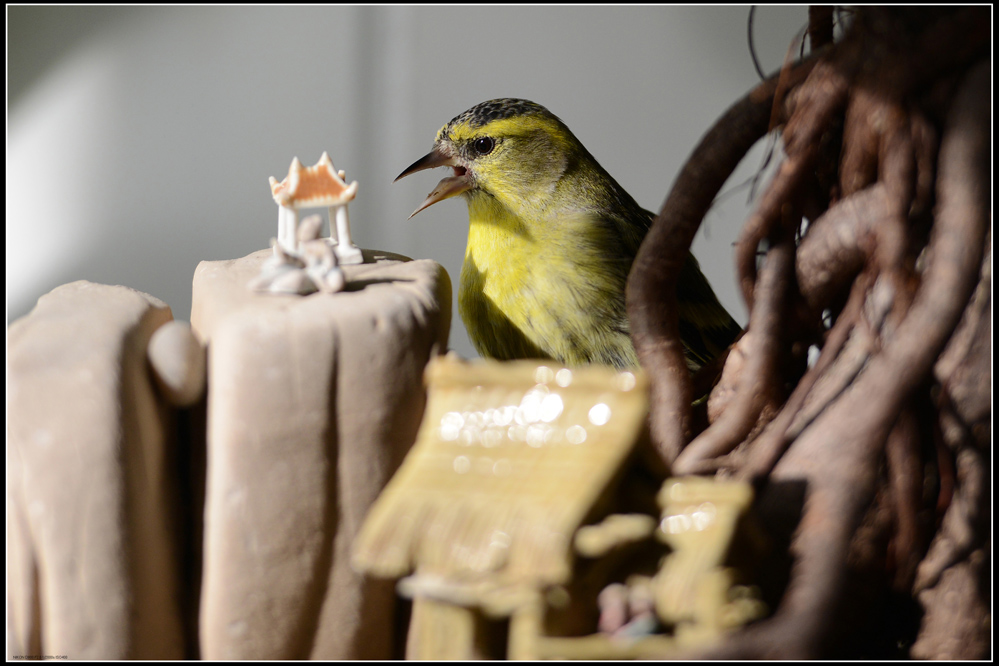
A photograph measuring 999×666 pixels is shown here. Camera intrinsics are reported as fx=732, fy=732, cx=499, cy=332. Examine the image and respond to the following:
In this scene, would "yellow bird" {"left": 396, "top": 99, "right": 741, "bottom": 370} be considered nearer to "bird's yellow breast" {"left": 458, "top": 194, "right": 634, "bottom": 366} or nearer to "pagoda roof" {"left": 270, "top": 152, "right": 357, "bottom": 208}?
"bird's yellow breast" {"left": 458, "top": 194, "right": 634, "bottom": 366}

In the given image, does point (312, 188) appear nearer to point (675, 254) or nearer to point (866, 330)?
point (675, 254)

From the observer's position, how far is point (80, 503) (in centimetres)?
50

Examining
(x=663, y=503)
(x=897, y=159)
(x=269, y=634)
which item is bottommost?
(x=269, y=634)

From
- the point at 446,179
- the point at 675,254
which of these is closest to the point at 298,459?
the point at 675,254

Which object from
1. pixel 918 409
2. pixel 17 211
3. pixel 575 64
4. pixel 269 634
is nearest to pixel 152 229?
pixel 17 211

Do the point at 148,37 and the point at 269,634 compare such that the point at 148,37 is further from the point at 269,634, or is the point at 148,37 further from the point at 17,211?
the point at 269,634

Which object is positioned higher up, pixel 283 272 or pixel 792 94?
pixel 792 94

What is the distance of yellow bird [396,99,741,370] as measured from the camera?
906mm

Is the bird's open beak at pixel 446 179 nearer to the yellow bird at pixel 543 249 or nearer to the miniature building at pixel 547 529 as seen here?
the yellow bird at pixel 543 249

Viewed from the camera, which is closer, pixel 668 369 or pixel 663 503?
pixel 663 503

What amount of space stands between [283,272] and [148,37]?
4.00 ft

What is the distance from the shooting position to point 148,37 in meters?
1.51

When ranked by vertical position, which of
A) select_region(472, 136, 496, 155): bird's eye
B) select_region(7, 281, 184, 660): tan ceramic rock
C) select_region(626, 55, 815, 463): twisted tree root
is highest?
select_region(472, 136, 496, 155): bird's eye

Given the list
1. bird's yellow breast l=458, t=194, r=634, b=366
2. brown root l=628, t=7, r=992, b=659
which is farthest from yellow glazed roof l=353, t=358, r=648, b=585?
bird's yellow breast l=458, t=194, r=634, b=366
